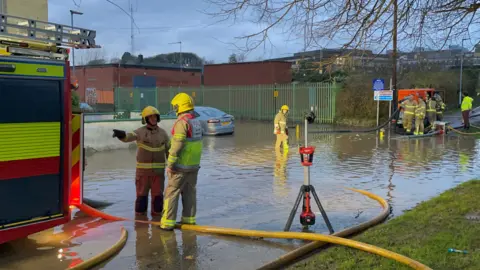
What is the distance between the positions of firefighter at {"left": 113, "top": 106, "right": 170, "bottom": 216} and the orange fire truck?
1.46 metres

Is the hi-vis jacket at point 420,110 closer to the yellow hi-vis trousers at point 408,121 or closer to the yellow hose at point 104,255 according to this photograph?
the yellow hi-vis trousers at point 408,121

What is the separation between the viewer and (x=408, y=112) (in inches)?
747

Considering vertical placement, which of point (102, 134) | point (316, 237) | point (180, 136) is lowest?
point (316, 237)

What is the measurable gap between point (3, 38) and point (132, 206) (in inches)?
135

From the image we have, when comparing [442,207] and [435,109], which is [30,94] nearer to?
[442,207]

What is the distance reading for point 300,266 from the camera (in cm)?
479

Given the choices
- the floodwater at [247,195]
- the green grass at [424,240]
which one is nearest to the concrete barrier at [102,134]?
the floodwater at [247,195]

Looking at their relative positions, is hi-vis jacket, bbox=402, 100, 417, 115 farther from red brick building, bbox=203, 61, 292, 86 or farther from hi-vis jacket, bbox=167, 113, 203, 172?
red brick building, bbox=203, 61, 292, 86

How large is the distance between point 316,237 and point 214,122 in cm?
1434

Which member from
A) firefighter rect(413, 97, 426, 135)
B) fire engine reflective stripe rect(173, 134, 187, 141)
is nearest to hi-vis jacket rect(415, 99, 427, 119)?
firefighter rect(413, 97, 426, 135)

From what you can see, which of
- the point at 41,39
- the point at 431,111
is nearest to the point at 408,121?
the point at 431,111

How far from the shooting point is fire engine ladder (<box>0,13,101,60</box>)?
15.9ft

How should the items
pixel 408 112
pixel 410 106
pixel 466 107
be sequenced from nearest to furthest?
pixel 410 106
pixel 408 112
pixel 466 107

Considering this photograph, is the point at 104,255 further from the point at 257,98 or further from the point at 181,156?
the point at 257,98
